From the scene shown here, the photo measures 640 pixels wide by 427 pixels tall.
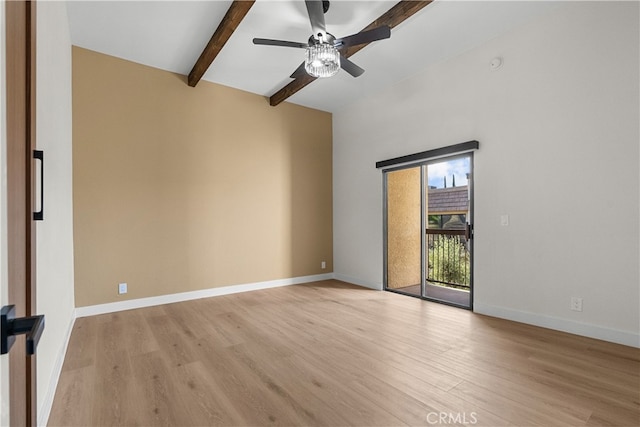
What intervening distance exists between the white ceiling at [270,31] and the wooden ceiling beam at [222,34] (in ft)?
0.29

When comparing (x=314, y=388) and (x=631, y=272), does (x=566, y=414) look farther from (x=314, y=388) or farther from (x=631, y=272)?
(x=631, y=272)

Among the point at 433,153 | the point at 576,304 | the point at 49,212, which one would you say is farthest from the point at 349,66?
the point at 576,304

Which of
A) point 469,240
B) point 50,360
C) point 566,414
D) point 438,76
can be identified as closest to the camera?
point 566,414

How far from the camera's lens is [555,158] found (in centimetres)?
312

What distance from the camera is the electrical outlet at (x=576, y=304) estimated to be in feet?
9.74

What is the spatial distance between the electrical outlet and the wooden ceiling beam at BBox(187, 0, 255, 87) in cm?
417

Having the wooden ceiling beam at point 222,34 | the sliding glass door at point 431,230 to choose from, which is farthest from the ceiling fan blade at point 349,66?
the sliding glass door at point 431,230

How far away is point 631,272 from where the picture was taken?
106 inches

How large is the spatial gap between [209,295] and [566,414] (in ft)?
A: 13.5

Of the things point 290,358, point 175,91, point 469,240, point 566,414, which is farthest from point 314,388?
point 175,91
